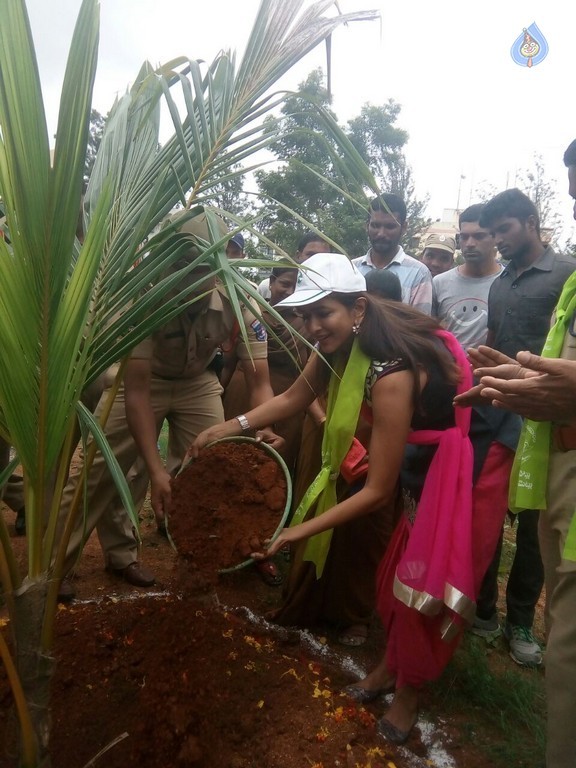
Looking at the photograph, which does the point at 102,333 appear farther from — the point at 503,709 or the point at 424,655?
the point at 503,709

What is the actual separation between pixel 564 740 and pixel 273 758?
0.83 meters

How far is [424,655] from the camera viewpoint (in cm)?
210

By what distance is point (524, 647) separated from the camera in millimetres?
2656

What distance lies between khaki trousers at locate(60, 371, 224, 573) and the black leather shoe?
0.03 metres

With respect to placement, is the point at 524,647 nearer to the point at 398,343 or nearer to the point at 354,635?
the point at 354,635

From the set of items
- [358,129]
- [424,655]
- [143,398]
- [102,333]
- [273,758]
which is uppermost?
[358,129]

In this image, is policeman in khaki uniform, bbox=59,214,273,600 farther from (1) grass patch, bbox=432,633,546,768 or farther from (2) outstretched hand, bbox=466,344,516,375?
(1) grass patch, bbox=432,633,546,768

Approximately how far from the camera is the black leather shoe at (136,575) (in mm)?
2973

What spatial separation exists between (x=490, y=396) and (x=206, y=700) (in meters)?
1.25

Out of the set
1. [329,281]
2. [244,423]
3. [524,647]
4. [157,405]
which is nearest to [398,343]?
[329,281]

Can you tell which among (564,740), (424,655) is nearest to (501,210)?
(424,655)

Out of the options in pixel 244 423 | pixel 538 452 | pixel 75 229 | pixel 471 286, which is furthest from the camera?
pixel 471 286

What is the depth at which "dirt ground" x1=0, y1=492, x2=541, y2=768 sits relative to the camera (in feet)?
5.78

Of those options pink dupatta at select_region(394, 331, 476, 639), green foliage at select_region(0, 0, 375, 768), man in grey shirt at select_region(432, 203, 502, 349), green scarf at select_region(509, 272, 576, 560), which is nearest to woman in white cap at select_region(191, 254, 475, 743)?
pink dupatta at select_region(394, 331, 476, 639)
